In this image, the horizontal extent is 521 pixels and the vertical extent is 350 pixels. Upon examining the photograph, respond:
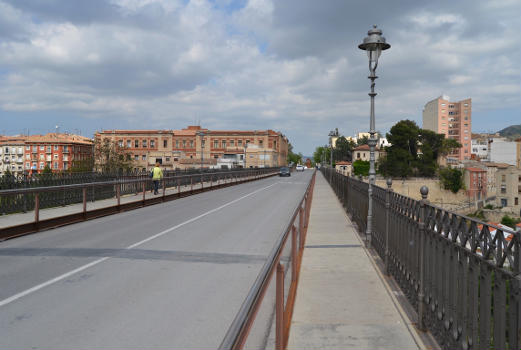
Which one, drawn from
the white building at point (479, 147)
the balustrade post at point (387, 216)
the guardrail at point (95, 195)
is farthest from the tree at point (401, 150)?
the balustrade post at point (387, 216)

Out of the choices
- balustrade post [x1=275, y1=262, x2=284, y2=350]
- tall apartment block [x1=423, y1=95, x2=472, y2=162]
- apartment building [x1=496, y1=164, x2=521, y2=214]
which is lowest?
apartment building [x1=496, y1=164, x2=521, y2=214]

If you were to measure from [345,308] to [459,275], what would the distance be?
2.08 metres

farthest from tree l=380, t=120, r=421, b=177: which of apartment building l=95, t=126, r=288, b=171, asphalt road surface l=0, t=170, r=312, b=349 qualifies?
asphalt road surface l=0, t=170, r=312, b=349

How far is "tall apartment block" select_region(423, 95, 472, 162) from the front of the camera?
165 meters

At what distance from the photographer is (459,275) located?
12.2 feet

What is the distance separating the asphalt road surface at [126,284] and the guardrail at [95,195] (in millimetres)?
514

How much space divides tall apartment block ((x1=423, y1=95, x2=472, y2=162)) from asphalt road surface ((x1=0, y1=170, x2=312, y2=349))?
559ft

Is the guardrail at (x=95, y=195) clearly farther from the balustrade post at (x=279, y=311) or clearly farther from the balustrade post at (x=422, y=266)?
the balustrade post at (x=422, y=266)

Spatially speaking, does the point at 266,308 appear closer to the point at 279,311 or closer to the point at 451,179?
the point at 279,311

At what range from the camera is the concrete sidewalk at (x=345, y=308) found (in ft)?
14.8

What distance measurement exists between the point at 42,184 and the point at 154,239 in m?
10.9

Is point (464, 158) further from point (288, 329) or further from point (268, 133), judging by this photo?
Result: point (288, 329)

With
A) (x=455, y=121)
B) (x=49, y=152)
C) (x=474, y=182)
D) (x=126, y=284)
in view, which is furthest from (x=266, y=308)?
(x=455, y=121)

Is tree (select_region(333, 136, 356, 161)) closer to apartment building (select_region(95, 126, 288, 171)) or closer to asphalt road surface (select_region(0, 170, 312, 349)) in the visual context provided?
apartment building (select_region(95, 126, 288, 171))
